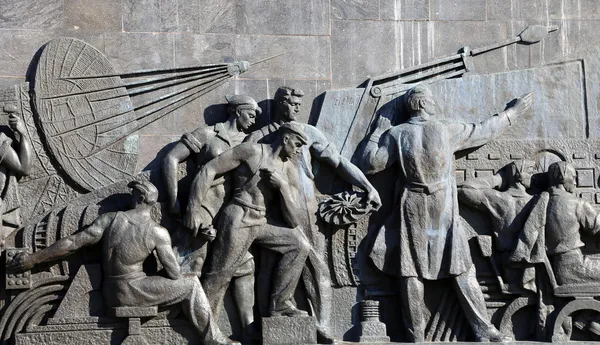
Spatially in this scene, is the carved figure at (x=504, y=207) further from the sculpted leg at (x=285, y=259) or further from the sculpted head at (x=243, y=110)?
the sculpted head at (x=243, y=110)

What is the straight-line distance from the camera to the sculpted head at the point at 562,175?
15.6 metres

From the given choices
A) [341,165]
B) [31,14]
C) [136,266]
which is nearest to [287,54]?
[341,165]

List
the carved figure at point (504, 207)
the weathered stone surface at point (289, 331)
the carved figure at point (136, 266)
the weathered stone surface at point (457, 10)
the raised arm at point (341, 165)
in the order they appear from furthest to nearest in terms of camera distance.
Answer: the weathered stone surface at point (457, 10), the carved figure at point (504, 207), the raised arm at point (341, 165), the weathered stone surface at point (289, 331), the carved figure at point (136, 266)

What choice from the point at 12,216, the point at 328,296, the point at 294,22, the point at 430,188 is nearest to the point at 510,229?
the point at 430,188

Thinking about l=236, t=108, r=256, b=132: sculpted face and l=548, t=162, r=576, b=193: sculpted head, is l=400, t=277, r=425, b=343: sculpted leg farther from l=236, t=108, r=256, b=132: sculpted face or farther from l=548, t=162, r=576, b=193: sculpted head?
l=236, t=108, r=256, b=132: sculpted face

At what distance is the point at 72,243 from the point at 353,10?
4090 millimetres

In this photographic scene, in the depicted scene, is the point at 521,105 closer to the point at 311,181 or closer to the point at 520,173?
the point at 520,173

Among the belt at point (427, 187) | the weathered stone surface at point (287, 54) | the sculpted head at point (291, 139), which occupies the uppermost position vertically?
the weathered stone surface at point (287, 54)

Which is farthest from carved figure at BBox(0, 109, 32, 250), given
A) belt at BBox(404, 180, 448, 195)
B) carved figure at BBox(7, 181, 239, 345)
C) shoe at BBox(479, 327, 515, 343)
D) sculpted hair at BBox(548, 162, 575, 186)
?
sculpted hair at BBox(548, 162, 575, 186)

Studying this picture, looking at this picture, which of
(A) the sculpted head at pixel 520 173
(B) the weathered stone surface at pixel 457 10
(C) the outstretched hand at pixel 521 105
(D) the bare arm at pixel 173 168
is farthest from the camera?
(B) the weathered stone surface at pixel 457 10

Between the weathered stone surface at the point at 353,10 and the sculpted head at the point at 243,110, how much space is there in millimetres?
1480

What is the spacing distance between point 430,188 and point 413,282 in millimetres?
1022

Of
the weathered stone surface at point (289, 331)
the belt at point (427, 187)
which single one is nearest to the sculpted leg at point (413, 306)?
the belt at point (427, 187)

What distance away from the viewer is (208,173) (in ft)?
49.2
